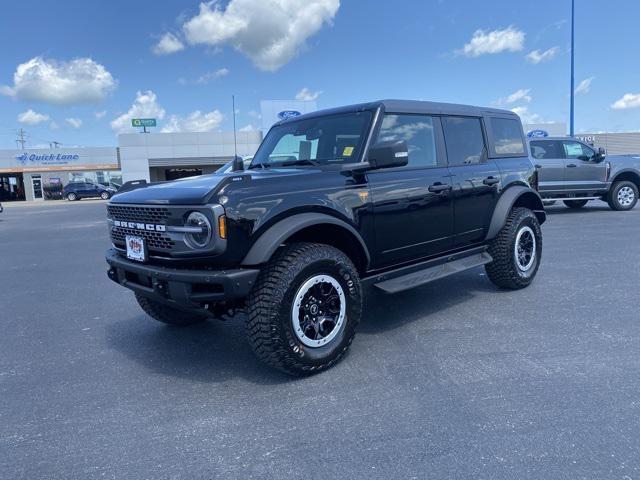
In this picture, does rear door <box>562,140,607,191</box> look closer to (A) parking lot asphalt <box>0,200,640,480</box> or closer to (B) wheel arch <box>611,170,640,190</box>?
(B) wheel arch <box>611,170,640,190</box>

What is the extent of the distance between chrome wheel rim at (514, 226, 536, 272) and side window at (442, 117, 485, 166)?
43.1 inches

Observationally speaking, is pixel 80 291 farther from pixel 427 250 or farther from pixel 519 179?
pixel 519 179

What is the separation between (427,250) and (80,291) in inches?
182

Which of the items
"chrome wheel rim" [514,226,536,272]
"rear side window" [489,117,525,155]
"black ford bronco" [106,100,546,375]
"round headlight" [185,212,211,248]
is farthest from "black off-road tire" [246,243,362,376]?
"rear side window" [489,117,525,155]

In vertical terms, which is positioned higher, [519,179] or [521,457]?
[519,179]

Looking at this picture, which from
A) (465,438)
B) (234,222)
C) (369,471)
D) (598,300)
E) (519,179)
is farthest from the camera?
(519,179)

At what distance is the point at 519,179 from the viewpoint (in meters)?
5.31

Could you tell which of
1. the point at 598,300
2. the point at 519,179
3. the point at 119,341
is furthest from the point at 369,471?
the point at 519,179

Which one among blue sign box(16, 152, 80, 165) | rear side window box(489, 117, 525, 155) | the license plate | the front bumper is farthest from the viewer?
blue sign box(16, 152, 80, 165)

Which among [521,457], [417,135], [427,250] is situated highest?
[417,135]

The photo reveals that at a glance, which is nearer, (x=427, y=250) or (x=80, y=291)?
(x=427, y=250)

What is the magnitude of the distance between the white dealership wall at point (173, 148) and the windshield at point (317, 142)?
3709 cm

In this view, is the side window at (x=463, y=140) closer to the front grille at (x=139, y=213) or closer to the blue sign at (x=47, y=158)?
the front grille at (x=139, y=213)

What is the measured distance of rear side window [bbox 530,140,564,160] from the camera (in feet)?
40.2
